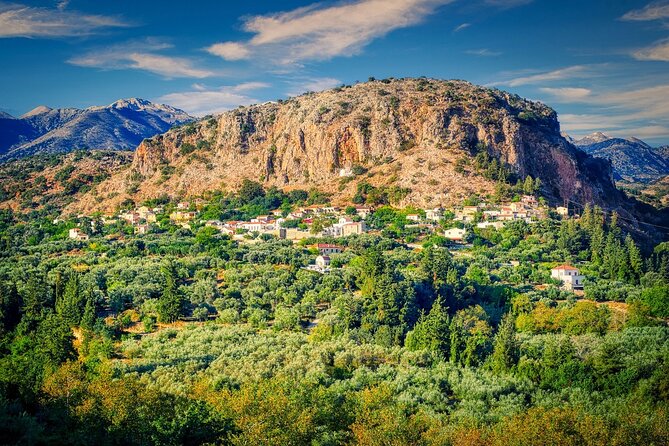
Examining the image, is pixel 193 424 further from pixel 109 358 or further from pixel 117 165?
pixel 117 165

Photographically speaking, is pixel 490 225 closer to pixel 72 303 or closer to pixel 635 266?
pixel 635 266

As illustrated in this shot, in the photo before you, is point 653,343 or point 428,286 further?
point 428,286

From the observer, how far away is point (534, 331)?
36.4 m

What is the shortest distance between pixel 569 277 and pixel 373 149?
51.1m

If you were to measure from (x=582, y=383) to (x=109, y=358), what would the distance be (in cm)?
2315

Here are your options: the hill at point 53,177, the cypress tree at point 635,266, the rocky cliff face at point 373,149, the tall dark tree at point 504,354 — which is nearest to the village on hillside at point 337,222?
the rocky cliff face at point 373,149

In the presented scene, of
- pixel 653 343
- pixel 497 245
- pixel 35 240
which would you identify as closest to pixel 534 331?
pixel 653 343

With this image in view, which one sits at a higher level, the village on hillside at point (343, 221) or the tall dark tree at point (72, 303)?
the village on hillside at point (343, 221)

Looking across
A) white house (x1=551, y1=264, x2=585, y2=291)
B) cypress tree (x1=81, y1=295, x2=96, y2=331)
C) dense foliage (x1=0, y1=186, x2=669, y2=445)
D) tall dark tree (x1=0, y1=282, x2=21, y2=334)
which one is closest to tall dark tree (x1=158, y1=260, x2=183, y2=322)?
dense foliage (x1=0, y1=186, x2=669, y2=445)

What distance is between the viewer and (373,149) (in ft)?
307

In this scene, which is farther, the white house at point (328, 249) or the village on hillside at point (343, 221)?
the village on hillside at point (343, 221)

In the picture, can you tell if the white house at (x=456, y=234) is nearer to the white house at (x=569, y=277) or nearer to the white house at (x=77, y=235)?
the white house at (x=569, y=277)

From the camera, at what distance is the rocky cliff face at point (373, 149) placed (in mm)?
87250

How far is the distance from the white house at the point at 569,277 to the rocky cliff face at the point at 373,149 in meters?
30.9
